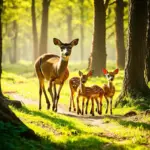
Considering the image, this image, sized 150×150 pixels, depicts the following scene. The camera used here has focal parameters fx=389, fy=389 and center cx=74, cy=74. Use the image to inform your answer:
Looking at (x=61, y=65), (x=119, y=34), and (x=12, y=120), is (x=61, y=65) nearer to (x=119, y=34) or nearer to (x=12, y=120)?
(x=12, y=120)

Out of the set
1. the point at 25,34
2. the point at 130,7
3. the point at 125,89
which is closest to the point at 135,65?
the point at 125,89

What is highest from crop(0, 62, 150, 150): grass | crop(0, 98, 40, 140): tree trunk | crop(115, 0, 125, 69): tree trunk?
crop(115, 0, 125, 69): tree trunk

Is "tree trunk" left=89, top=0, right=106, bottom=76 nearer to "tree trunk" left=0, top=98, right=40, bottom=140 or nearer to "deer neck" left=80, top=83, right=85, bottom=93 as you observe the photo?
"deer neck" left=80, top=83, right=85, bottom=93

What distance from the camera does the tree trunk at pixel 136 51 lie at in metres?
16.0

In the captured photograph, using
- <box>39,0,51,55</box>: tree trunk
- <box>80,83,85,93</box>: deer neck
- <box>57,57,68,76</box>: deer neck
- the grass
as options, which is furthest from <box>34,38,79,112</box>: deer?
<box>39,0,51,55</box>: tree trunk

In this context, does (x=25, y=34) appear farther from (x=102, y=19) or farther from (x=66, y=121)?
(x=66, y=121)

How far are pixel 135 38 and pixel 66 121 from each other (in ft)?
18.9

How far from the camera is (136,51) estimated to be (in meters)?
16.0

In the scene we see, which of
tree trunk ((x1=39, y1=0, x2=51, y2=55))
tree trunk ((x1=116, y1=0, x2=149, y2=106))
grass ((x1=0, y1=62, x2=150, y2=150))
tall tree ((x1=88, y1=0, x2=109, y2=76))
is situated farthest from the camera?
tree trunk ((x1=39, y1=0, x2=51, y2=55))

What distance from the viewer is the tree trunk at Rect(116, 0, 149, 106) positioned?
1599 cm

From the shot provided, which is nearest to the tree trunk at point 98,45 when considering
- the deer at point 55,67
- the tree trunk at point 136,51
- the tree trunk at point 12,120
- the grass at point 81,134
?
the tree trunk at point 136,51

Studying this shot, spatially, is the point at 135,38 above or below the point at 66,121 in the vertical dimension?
above

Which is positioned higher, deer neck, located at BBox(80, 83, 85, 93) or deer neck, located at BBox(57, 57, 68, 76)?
deer neck, located at BBox(57, 57, 68, 76)

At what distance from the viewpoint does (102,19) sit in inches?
1092
